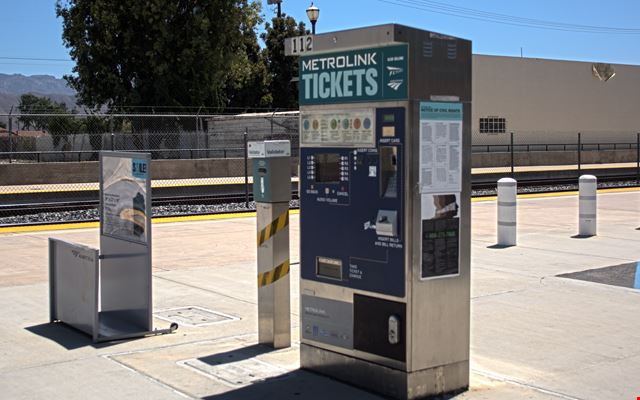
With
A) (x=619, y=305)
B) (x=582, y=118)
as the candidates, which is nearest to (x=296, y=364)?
(x=619, y=305)

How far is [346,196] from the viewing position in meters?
5.97

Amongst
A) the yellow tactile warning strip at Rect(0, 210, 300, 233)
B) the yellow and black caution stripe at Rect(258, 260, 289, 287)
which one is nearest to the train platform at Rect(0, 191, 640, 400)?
the yellow and black caution stripe at Rect(258, 260, 289, 287)

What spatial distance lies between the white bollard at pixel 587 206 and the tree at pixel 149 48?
86.6 feet

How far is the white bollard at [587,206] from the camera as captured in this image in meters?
14.2

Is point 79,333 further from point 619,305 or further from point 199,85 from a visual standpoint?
point 199,85

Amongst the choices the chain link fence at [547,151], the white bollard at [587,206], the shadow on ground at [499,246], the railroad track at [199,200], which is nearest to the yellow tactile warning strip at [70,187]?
the railroad track at [199,200]

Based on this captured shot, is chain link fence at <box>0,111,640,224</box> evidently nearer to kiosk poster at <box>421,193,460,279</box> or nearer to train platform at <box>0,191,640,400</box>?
train platform at <box>0,191,640,400</box>

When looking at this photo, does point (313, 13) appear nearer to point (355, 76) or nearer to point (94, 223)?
point (94, 223)

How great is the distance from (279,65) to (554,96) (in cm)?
1769

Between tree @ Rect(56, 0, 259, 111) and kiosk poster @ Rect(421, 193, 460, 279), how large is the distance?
109ft

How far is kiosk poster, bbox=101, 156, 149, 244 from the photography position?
739 centimetres

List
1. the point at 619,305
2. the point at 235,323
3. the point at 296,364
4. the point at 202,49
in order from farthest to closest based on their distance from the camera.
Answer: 1. the point at 202,49
2. the point at 619,305
3. the point at 235,323
4. the point at 296,364

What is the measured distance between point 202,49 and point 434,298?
3455 cm

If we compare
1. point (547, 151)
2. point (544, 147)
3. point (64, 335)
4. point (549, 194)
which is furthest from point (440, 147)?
point (544, 147)
